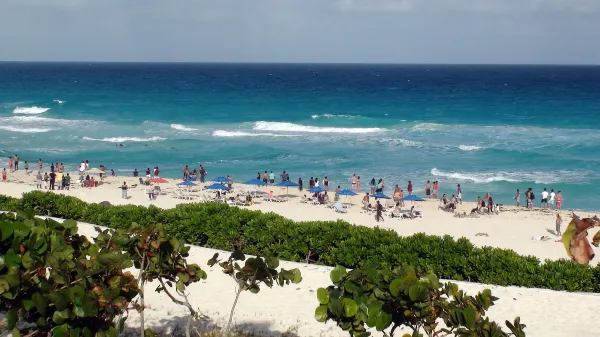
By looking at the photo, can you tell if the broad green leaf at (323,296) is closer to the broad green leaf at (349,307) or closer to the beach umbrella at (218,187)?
the broad green leaf at (349,307)

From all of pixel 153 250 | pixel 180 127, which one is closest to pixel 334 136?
pixel 180 127

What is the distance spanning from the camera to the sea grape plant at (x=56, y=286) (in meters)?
4.43

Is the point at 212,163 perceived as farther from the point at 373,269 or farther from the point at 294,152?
the point at 373,269

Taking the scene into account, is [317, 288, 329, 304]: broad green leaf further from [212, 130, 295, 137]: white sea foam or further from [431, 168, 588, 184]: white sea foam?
[212, 130, 295, 137]: white sea foam

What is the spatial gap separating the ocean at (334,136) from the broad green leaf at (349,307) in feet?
88.0

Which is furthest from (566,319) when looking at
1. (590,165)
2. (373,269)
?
(590,165)

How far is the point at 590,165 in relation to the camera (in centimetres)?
3719

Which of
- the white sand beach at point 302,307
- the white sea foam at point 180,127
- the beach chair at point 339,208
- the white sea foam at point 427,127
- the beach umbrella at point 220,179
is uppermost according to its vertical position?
the white sea foam at point 427,127

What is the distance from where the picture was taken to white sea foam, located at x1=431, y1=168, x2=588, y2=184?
1315 inches

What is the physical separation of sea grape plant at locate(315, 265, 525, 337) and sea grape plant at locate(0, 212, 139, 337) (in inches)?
63.5

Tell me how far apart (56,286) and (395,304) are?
2.61 m

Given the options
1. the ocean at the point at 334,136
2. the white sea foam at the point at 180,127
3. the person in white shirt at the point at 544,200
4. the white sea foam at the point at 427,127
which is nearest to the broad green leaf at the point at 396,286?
the person in white shirt at the point at 544,200

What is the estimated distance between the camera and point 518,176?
113 ft

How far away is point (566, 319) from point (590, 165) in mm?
30046
